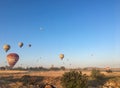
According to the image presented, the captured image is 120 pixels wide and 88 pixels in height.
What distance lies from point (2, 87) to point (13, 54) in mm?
30369

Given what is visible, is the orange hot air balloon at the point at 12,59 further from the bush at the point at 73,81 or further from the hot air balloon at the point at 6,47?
the bush at the point at 73,81

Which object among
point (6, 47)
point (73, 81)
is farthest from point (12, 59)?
point (73, 81)

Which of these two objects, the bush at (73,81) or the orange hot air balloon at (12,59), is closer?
the bush at (73,81)

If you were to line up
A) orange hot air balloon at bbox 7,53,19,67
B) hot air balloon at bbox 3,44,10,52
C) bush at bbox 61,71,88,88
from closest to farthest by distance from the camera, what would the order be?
bush at bbox 61,71,88,88, orange hot air balloon at bbox 7,53,19,67, hot air balloon at bbox 3,44,10,52

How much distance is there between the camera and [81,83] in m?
42.8

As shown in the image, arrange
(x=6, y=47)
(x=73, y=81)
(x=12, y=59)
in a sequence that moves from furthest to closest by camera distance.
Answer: (x=6, y=47) < (x=12, y=59) < (x=73, y=81)

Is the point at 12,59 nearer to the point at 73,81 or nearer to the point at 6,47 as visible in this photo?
the point at 6,47

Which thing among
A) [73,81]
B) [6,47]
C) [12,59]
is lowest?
[73,81]

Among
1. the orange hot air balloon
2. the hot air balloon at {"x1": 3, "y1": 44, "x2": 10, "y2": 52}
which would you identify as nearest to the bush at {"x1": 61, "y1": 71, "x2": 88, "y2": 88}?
the orange hot air balloon

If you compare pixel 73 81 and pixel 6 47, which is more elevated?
pixel 6 47

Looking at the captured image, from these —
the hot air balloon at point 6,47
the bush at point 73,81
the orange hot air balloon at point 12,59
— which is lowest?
the bush at point 73,81

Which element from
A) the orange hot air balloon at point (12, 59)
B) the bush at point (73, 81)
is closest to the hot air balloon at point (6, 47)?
the orange hot air balloon at point (12, 59)

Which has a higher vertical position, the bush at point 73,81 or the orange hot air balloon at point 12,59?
the orange hot air balloon at point 12,59

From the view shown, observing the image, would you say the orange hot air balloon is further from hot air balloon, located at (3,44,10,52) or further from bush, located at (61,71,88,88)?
bush, located at (61,71,88,88)
